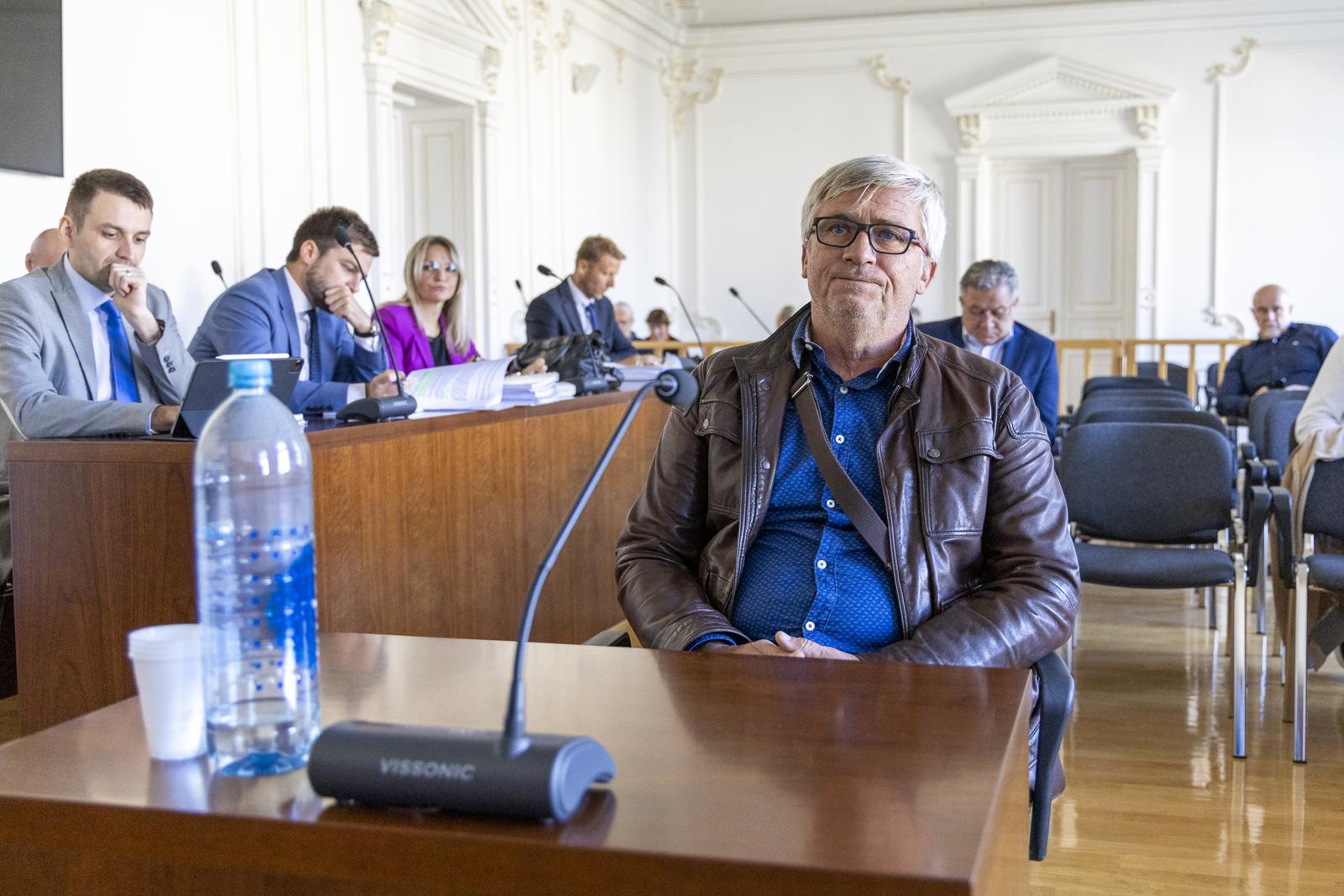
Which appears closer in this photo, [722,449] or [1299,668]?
[722,449]

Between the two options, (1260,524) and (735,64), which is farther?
(735,64)

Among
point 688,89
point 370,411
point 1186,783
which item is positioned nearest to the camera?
point 370,411

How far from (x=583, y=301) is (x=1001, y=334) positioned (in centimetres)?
216

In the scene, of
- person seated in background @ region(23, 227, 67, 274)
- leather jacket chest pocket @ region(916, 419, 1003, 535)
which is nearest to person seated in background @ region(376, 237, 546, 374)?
person seated in background @ region(23, 227, 67, 274)

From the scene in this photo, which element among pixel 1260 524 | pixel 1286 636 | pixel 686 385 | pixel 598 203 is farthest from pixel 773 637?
pixel 598 203

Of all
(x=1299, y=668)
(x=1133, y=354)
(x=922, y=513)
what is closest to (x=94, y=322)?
(x=922, y=513)

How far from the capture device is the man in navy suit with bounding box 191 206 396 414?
11.6 ft

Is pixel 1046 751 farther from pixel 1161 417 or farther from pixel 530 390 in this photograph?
pixel 1161 417

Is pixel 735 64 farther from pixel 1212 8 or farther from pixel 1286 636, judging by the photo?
pixel 1286 636

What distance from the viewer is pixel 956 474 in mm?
1963

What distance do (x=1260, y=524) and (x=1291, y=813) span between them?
87 centimetres

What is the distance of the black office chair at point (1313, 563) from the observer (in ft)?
11.3

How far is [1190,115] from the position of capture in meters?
11.1

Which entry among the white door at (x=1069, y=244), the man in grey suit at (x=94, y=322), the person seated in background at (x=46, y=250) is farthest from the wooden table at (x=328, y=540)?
the white door at (x=1069, y=244)
